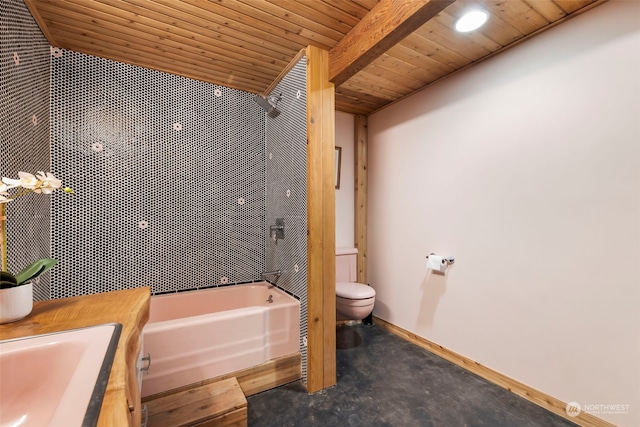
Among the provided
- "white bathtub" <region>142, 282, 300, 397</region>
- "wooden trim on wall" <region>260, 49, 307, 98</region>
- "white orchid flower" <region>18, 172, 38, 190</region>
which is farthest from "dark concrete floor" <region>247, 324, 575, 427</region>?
"wooden trim on wall" <region>260, 49, 307, 98</region>

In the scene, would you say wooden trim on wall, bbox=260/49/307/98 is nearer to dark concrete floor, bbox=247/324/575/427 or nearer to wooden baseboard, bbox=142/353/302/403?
wooden baseboard, bbox=142/353/302/403

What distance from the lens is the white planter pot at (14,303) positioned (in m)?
0.93

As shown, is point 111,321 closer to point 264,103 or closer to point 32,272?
point 32,272

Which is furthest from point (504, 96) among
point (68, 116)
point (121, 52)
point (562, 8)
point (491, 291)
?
point (68, 116)

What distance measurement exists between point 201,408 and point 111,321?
2.58ft

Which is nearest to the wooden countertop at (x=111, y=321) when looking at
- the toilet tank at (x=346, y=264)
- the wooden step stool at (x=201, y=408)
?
the wooden step stool at (x=201, y=408)

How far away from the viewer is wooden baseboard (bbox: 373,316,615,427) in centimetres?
149

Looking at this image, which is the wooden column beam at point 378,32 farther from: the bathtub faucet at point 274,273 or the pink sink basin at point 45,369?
the pink sink basin at point 45,369

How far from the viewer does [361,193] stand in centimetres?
311

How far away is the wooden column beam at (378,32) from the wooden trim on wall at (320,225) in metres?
0.13

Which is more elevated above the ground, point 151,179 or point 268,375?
point 151,179

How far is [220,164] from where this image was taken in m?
2.38

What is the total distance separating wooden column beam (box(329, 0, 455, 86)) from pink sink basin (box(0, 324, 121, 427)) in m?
1.73

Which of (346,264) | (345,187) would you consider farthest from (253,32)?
(346,264)
